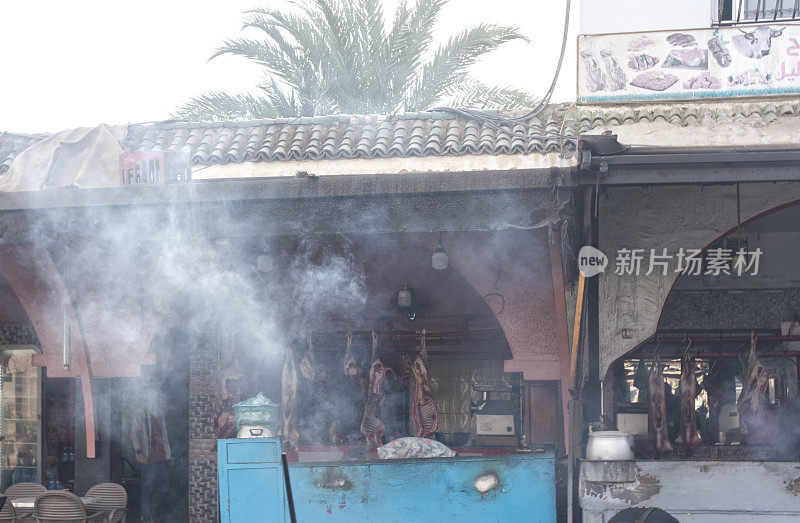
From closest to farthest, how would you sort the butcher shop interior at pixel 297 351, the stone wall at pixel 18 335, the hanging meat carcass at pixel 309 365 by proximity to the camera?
the butcher shop interior at pixel 297 351, the hanging meat carcass at pixel 309 365, the stone wall at pixel 18 335

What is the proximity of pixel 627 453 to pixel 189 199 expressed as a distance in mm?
4089

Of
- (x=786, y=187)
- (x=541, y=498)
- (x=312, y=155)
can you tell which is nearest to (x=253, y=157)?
(x=312, y=155)

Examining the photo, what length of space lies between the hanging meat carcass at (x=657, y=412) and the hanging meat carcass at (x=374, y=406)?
9.36 feet

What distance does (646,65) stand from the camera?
27.0 feet

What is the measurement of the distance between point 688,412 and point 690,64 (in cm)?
359

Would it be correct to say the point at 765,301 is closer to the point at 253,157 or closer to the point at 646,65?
the point at 646,65

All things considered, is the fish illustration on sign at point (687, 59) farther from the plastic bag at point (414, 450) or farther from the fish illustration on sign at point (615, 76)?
the plastic bag at point (414, 450)

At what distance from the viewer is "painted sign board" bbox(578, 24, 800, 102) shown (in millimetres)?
7930

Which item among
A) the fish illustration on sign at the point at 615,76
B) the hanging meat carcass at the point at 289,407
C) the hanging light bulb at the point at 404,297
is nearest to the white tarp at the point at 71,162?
the hanging meat carcass at the point at 289,407

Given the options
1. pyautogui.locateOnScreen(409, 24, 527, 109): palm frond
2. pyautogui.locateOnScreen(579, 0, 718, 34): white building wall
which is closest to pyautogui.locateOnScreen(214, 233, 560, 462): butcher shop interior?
pyautogui.locateOnScreen(579, 0, 718, 34): white building wall

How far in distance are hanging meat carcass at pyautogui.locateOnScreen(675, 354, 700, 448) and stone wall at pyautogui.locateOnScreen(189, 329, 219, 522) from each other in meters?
5.34

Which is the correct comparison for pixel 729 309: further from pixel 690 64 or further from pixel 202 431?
pixel 202 431

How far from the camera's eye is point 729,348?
970cm

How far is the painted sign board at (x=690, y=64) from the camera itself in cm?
793
